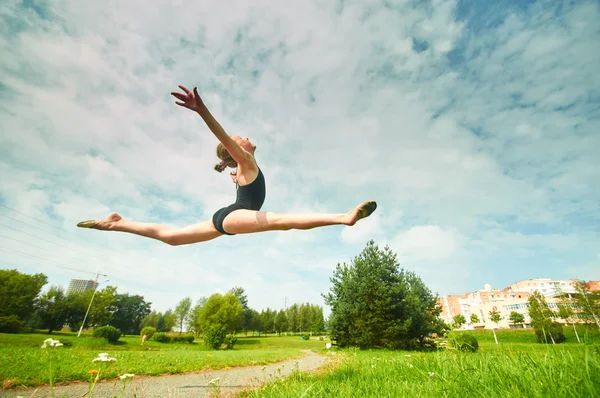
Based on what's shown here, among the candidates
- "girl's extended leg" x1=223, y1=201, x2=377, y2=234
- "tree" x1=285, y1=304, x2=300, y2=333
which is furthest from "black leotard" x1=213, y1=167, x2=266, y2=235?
"tree" x1=285, y1=304, x2=300, y2=333

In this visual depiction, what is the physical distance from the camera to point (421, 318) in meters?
16.7

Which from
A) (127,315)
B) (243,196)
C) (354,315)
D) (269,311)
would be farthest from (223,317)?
(127,315)

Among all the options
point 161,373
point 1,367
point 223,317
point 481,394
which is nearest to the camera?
point 481,394

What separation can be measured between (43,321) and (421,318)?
60641 millimetres

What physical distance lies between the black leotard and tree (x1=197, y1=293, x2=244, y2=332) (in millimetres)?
39836

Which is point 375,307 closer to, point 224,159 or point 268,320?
point 224,159

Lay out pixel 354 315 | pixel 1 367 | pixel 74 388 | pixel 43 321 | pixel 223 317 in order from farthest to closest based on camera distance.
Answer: pixel 43 321
pixel 223 317
pixel 354 315
pixel 1 367
pixel 74 388

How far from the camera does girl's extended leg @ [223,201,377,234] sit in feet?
8.52

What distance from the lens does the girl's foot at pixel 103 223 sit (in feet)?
11.4

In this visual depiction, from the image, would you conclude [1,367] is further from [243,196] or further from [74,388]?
[243,196]

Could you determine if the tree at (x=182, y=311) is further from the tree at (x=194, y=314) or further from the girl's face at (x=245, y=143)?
the girl's face at (x=245, y=143)

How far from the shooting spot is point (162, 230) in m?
3.30

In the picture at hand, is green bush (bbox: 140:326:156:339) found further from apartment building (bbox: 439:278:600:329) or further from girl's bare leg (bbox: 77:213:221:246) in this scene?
apartment building (bbox: 439:278:600:329)

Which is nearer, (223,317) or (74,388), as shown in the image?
(74,388)
